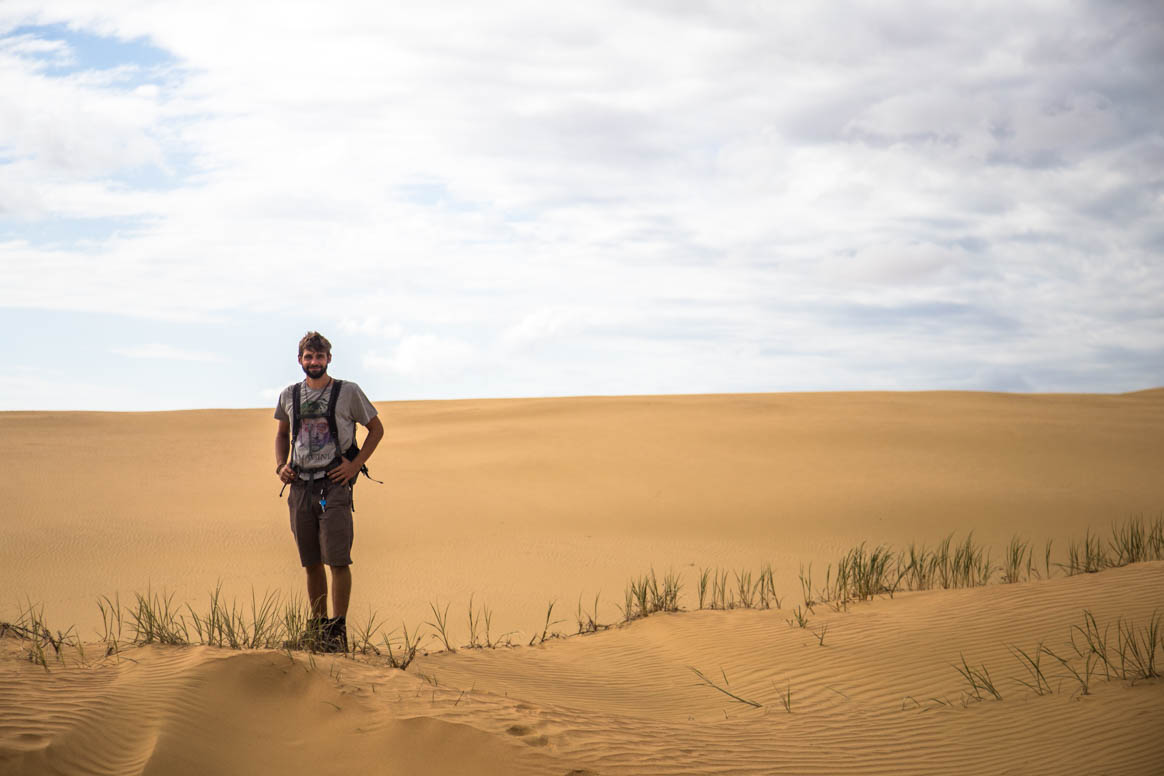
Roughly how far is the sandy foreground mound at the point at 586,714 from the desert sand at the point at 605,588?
0.02 m

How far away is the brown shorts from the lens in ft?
17.6

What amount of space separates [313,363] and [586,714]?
8.66 feet

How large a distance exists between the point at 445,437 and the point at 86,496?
768 cm

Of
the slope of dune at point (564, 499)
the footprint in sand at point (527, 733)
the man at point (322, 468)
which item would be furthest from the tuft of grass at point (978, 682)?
the slope of dune at point (564, 499)

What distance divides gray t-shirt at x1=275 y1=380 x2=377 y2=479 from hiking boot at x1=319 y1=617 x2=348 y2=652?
2.90 ft

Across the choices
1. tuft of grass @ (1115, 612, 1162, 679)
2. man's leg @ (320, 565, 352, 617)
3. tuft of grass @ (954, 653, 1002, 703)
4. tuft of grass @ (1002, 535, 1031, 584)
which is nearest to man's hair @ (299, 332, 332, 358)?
man's leg @ (320, 565, 352, 617)

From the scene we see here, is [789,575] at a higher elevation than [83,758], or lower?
lower

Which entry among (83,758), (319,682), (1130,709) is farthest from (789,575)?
(83,758)

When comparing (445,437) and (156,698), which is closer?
(156,698)

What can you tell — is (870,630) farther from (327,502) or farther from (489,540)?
(489,540)

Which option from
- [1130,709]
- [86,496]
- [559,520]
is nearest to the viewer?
[1130,709]

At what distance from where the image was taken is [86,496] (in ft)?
45.7

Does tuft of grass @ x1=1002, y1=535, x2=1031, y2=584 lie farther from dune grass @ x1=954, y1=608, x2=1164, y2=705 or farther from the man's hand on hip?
the man's hand on hip

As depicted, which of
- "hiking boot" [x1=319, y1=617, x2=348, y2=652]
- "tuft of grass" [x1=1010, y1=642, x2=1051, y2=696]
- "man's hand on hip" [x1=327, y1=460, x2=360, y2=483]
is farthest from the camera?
"man's hand on hip" [x1=327, y1=460, x2=360, y2=483]
